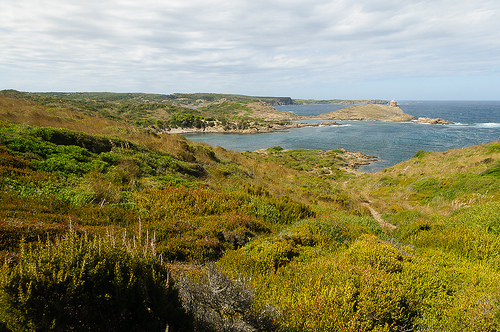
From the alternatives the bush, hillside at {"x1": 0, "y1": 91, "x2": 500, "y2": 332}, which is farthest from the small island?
the bush

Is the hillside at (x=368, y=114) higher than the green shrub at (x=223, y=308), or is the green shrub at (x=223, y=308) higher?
the hillside at (x=368, y=114)

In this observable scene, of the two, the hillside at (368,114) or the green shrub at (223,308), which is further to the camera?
the hillside at (368,114)

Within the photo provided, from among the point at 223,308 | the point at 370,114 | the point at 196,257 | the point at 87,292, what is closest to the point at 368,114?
the point at 370,114

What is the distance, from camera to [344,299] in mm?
3473

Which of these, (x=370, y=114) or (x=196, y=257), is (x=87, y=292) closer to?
(x=196, y=257)

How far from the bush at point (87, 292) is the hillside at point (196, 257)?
10mm

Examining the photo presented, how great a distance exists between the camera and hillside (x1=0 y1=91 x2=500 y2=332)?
222 centimetres

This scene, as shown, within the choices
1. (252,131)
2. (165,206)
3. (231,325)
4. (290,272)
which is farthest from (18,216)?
(252,131)

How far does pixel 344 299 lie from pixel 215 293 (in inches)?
73.8

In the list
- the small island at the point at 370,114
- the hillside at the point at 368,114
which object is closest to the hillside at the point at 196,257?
the small island at the point at 370,114

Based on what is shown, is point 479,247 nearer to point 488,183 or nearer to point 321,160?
point 488,183

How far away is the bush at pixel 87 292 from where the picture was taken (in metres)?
1.85

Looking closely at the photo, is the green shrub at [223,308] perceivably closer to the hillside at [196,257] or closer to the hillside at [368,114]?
the hillside at [196,257]

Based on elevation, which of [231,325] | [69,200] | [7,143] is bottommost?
[231,325]
